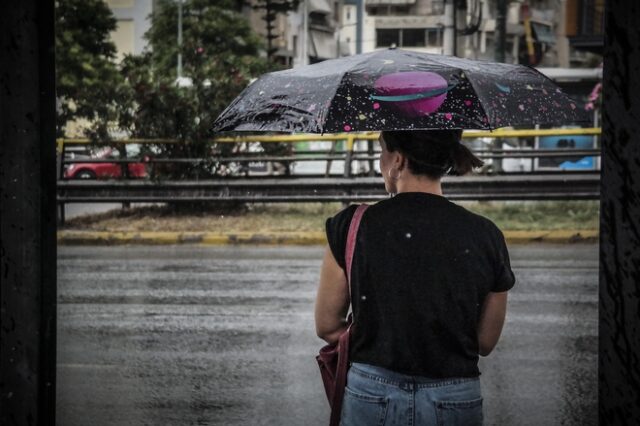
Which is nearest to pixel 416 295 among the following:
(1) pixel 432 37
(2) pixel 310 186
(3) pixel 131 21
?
(2) pixel 310 186

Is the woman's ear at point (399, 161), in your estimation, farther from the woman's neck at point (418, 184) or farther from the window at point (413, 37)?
the window at point (413, 37)

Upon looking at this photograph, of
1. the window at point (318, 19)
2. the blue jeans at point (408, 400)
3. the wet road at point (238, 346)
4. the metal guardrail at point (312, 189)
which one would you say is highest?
the window at point (318, 19)

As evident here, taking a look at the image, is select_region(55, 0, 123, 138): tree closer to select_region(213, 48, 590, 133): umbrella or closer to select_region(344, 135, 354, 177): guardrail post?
select_region(344, 135, 354, 177): guardrail post

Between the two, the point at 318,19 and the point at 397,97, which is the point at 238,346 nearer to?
the point at 397,97

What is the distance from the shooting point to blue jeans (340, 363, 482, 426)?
247 centimetres

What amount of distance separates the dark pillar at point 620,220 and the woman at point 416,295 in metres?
0.30

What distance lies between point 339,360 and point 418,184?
0.51 metres

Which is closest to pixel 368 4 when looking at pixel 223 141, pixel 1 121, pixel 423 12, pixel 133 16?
pixel 423 12

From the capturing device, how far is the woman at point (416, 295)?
8.02 ft

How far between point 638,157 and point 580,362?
474 cm

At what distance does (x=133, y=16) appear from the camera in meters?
58.1

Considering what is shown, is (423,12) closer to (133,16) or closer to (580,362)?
(133,16)

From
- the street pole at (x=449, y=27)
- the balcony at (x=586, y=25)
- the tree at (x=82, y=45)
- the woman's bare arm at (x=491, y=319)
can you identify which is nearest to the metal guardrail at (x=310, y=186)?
the street pole at (x=449, y=27)

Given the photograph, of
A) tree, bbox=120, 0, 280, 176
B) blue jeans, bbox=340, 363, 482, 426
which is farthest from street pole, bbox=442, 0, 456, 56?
blue jeans, bbox=340, 363, 482, 426
